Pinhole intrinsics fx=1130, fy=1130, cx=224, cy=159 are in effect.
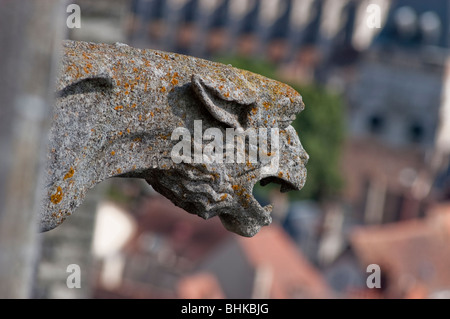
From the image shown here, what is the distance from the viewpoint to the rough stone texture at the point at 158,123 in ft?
13.3

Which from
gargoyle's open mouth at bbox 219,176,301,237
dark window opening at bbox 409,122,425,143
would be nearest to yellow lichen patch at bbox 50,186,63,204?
gargoyle's open mouth at bbox 219,176,301,237

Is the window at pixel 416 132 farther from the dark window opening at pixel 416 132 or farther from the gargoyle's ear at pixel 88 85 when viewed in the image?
the gargoyle's ear at pixel 88 85

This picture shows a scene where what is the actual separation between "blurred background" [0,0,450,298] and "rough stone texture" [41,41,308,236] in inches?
28.9

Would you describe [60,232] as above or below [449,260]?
above

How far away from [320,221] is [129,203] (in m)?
18.6

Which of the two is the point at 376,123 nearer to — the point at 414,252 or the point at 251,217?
the point at 414,252

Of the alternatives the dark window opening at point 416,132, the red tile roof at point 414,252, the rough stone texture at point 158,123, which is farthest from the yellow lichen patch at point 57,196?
the dark window opening at point 416,132

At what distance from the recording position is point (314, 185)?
65125 mm

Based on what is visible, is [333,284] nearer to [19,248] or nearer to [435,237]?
[435,237]

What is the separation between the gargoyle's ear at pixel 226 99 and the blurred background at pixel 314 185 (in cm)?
107

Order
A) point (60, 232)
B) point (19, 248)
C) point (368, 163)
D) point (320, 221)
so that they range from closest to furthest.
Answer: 1. point (19, 248)
2. point (60, 232)
3. point (320, 221)
4. point (368, 163)

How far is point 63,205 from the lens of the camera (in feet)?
13.5

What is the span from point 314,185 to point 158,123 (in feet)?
200
